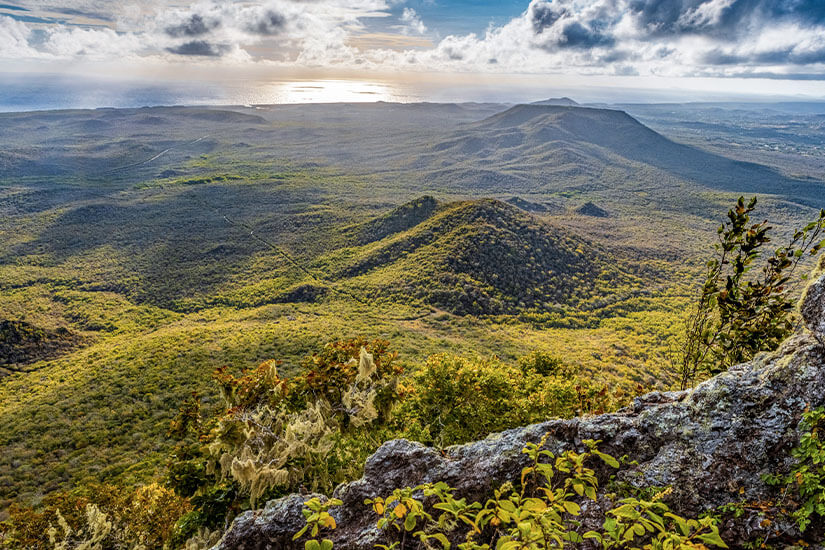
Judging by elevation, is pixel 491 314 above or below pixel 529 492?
below

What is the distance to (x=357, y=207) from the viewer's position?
116 m

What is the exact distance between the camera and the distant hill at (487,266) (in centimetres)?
5997

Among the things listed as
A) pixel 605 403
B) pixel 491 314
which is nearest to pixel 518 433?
pixel 605 403

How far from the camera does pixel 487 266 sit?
6375 centimetres

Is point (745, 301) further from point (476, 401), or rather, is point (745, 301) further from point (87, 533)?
point (87, 533)

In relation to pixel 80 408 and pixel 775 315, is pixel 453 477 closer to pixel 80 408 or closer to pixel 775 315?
pixel 775 315

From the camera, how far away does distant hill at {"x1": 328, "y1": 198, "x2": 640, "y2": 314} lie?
60.0 m

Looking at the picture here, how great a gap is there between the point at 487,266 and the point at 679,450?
59.4 metres

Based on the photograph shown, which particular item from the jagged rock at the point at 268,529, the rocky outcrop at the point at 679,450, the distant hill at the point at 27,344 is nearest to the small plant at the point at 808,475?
the rocky outcrop at the point at 679,450

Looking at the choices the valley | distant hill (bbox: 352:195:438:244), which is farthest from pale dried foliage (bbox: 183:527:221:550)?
distant hill (bbox: 352:195:438:244)

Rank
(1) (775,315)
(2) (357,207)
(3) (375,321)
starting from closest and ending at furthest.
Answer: (1) (775,315), (3) (375,321), (2) (357,207)

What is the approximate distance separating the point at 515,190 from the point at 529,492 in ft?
567

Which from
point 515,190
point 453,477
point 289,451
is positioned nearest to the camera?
point 453,477

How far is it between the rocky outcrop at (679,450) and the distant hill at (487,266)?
51.3 m
